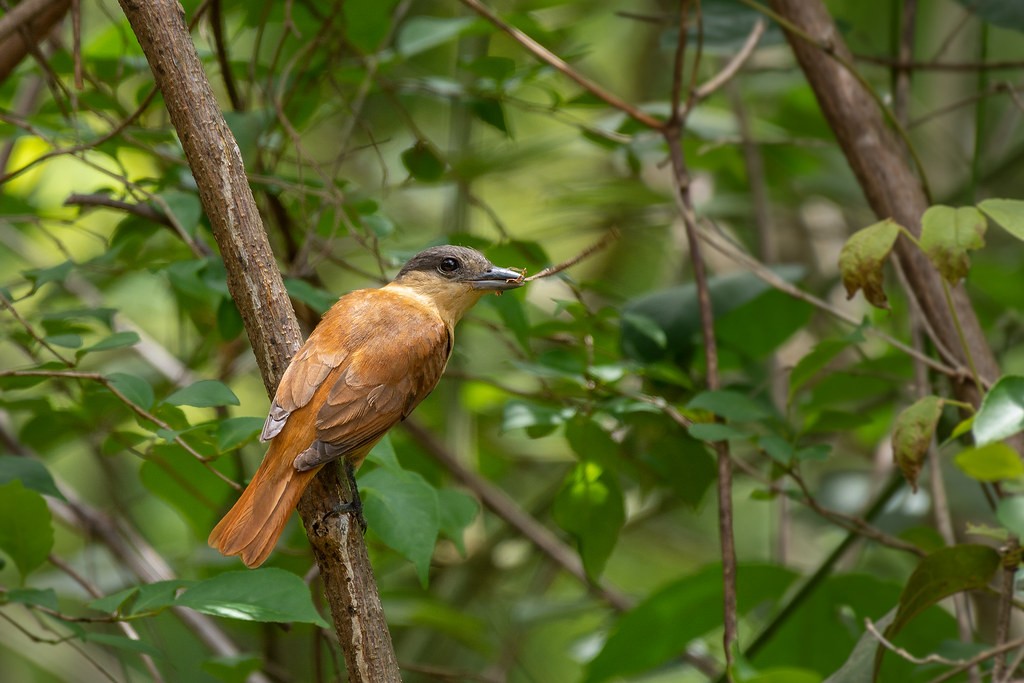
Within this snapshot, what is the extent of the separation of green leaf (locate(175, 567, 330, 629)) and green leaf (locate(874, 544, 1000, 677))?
124 cm

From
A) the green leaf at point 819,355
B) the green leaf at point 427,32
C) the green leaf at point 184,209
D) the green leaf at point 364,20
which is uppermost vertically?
the green leaf at point 364,20

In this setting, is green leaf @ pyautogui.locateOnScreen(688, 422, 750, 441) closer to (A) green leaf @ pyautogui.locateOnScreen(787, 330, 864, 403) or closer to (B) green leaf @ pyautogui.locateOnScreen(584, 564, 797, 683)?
(A) green leaf @ pyautogui.locateOnScreen(787, 330, 864, 403)

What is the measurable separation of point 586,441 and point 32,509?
1.34 m

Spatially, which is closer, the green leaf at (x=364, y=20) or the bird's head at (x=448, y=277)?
the bird's head at (x=448, y=277)

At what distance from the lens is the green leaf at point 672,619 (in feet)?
9.88

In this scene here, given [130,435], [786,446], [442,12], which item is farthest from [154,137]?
[442,12]

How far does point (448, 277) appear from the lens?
120 inches

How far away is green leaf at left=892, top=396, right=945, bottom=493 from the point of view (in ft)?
7.04

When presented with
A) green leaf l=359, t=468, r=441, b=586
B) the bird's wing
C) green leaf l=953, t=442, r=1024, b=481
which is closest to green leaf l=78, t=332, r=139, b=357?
the bird's wing

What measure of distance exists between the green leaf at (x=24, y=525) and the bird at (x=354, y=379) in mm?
418

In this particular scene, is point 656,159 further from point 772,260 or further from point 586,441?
point 586,441

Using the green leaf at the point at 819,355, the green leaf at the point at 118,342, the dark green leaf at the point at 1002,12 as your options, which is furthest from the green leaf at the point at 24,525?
the dark green leaf at the point at 1002,12

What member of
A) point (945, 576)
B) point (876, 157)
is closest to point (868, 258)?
point (945, 576)

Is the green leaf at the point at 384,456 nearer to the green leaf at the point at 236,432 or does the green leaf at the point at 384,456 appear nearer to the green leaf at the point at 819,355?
the green leaf at the point at 236,432
